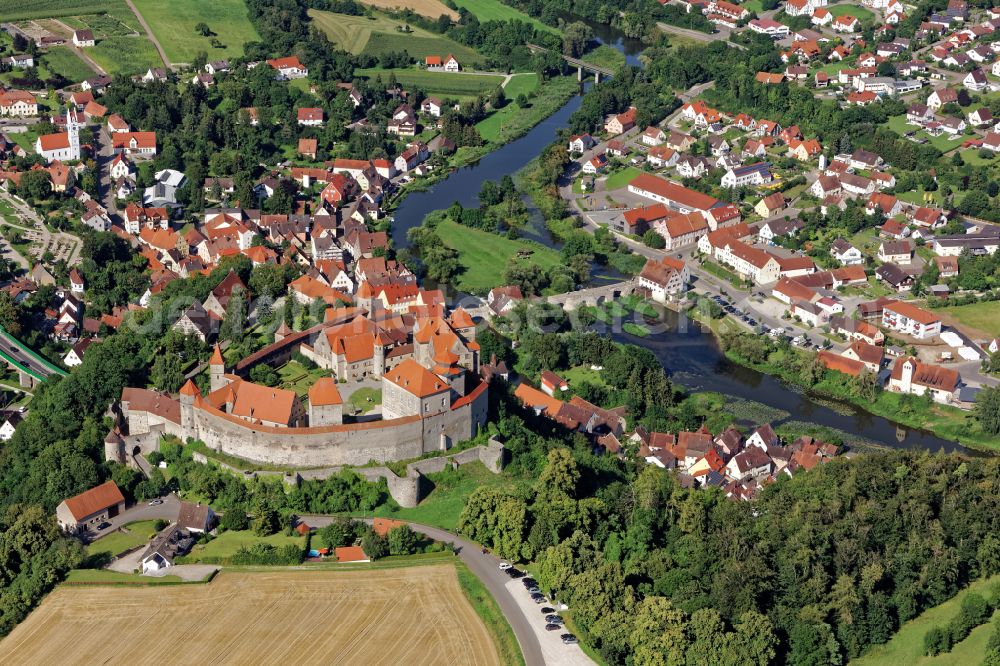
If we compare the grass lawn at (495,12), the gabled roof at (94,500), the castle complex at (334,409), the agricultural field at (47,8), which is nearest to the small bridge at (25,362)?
the castle complex at (334,409)

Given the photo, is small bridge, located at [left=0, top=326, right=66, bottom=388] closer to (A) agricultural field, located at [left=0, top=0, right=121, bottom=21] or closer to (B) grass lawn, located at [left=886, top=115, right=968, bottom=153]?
(A) agricultural field, located at [left=0, top=0, right=121, bottom=21]

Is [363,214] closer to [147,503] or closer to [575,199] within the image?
[575,199]

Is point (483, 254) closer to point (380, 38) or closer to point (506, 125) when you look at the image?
point (506, 125)

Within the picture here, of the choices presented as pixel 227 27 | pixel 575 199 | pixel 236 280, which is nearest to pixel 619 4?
pixel 227 27

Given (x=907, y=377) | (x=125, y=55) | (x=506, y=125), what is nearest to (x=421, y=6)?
(x=506, y=125)

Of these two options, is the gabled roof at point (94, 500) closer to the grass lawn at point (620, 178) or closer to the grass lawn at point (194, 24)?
the grass lawn at point (620, 178)
